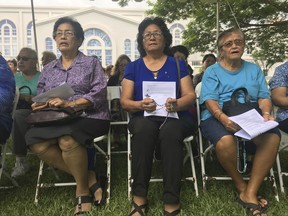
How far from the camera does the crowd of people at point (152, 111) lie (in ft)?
9.07

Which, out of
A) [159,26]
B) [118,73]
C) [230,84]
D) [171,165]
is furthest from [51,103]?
[118,73]

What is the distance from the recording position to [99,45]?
55219mm

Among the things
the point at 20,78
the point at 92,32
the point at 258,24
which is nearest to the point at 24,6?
the point at 92,32

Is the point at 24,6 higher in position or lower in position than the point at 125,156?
higher

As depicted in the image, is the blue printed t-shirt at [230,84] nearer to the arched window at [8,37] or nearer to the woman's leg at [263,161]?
the woman's leg at [263,161]

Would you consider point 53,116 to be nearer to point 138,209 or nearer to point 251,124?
point 138,209

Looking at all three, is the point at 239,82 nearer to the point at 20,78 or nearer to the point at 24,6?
the point at 20,78

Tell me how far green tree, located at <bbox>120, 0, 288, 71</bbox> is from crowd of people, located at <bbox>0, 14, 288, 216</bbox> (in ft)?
24.6

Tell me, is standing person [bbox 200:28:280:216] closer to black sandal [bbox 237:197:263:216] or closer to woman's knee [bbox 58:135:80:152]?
black sandal [bbox 237:197:263:216]

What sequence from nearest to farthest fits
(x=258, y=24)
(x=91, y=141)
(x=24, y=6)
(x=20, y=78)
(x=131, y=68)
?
1. (x=91, y=141)
2. (x=131, y=68)
3. (x=20, y=78)
4. (x=258, y=24)
5. (x=24, y=6)

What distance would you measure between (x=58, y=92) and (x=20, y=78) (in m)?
1.67

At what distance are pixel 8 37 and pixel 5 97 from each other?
54821mm

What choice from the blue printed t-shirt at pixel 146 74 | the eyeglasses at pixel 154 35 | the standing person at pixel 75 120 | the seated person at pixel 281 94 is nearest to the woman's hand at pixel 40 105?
the standing person at pixel 75 120

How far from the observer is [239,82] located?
318 centimetres
